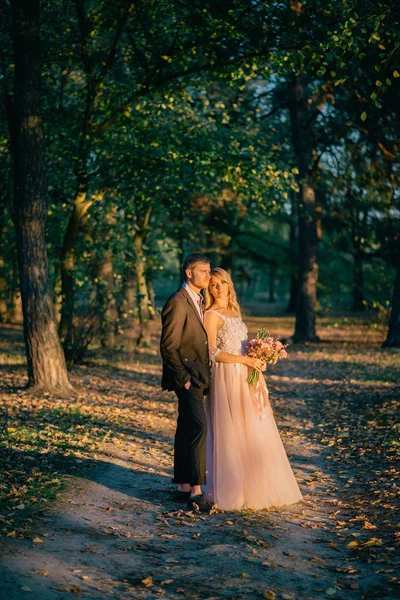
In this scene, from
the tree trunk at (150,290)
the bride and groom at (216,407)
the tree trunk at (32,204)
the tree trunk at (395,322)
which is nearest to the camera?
the bride and groom at (216,407)

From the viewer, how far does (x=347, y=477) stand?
877 cm

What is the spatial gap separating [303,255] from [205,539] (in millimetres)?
20845

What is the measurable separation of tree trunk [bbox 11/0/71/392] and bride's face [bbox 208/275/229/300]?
6.34m

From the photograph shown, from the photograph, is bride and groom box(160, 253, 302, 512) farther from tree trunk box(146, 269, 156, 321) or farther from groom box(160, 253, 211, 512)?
tree trunk box(146, 269, 156, 321)

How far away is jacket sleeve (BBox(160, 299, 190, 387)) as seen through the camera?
6762 millimetres

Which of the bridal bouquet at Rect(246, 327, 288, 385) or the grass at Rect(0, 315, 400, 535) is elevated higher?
the bridal bouquet at Rect(246, 327, 288, 385)

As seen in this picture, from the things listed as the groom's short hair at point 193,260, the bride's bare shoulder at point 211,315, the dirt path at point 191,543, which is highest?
the groom's short hair at point 193,260

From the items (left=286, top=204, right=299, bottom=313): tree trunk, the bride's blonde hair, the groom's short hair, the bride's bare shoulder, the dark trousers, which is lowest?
the dark trousers

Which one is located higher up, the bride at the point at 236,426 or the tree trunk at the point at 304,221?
the tree trunk at the point at 304,221

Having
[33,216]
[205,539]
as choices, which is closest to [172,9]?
[33,216]

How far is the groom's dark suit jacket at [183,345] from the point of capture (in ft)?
22.2

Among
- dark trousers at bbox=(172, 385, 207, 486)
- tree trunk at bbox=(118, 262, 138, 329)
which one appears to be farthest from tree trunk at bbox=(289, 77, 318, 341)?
dark trousers at bbox=(172, 385, 207, 486)

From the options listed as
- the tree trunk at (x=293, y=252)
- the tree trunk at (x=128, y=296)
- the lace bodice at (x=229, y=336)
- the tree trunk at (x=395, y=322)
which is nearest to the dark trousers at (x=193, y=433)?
the lace bodice at (x=229, y=336)

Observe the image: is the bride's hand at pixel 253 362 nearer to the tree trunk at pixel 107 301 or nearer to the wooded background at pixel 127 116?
the wooded background at pixel 127 116
